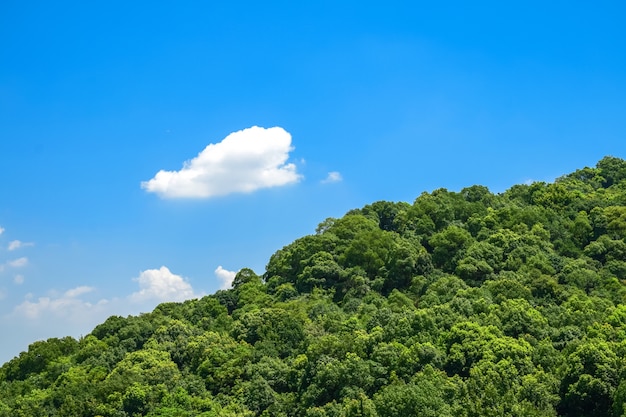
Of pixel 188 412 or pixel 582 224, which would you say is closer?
pixel 188 412

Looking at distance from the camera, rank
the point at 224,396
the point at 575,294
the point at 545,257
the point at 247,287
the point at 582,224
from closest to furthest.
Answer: the point at 224,396 → the point at 575,294 → the point at 545,257 → the point at 582,224 → the point at 247,287

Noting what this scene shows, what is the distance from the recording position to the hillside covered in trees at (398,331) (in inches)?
1476

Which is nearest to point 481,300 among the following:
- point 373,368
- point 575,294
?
point 575,294

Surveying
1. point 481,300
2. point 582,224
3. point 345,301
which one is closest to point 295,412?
point 481,300

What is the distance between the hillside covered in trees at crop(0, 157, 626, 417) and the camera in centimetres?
3750

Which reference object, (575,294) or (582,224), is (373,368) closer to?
(575,294)

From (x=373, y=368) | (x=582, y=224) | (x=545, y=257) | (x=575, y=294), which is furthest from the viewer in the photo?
(x=582, y=224)

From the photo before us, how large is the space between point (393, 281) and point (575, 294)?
17341mm

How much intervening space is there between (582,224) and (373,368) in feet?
103

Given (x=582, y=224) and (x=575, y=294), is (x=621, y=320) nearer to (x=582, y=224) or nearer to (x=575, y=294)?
(x=575, y=294)

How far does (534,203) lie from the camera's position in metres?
75.4

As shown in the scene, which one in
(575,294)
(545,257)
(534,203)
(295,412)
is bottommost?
(295,412)

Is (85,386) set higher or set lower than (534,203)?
lower

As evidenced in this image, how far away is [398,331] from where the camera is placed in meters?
46.3
